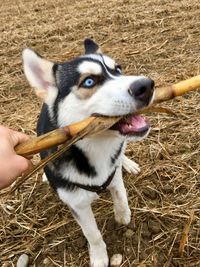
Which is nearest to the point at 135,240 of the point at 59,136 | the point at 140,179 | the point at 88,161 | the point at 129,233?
the point at 129,233

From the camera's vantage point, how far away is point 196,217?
3311mm

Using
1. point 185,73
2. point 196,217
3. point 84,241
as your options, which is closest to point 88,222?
point 84,241

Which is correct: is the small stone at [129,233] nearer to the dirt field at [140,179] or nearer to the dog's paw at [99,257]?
the dirt field at [140,179]

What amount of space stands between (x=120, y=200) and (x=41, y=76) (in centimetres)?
113

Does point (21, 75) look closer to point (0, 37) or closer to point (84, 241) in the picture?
point (0, 37)

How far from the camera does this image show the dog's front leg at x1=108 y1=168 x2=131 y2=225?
10.3ft

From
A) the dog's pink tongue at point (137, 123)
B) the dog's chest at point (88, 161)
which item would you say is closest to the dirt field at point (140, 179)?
the dog's chest at point (88, 161)

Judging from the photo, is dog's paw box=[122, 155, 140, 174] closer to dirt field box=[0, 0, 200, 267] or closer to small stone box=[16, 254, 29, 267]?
dirt field box=[0, 0, 200, 267]

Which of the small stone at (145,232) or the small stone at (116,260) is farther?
the small stone at (145,232)

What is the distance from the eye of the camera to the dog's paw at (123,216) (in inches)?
130

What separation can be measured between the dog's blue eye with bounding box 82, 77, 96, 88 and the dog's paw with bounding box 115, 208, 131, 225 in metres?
1.14

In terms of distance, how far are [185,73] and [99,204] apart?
2275mm

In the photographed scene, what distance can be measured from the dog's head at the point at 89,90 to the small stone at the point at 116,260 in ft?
3.80

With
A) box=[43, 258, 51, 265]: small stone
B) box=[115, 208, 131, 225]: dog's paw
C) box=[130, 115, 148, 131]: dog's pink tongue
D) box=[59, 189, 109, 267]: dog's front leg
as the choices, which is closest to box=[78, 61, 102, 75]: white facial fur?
box=[130, 115, 148, 131]: dog's pink tongue
